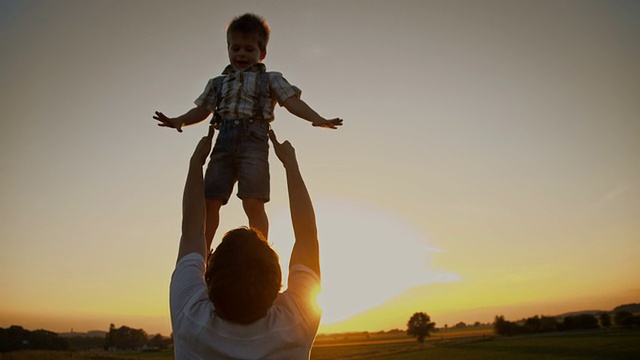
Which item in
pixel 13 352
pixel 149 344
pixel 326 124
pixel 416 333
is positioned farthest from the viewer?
pixel 416 333

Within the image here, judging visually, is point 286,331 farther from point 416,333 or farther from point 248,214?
point 416,333

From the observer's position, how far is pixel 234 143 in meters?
5.06

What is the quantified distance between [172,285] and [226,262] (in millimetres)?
381

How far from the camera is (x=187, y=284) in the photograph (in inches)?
102

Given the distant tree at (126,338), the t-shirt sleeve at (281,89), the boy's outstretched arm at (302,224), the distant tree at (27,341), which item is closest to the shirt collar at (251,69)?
the t-shirt sleeve at (281,89)

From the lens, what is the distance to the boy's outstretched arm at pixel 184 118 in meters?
4.74

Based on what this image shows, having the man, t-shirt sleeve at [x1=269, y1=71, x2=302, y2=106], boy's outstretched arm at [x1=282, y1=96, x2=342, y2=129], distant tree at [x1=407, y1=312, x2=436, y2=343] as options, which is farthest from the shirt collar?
distant tree at [x1=407, y1=312, x2=436, y2=343]

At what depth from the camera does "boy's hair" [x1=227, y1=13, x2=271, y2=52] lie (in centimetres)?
523

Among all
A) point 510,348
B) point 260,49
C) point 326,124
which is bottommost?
point 510,348

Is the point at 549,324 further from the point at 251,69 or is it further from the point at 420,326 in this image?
the point at 251,69

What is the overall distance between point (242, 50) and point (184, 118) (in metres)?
0.94

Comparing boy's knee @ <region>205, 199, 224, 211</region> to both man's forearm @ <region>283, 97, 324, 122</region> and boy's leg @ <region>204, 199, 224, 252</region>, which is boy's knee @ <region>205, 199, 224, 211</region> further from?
man's forearm @ <region>283, 97, 324, 122</region>

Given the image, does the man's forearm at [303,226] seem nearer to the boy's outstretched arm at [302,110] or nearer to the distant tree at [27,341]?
the boy's outstretched arm at [302,110]

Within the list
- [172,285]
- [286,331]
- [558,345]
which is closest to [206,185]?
[172,285]
